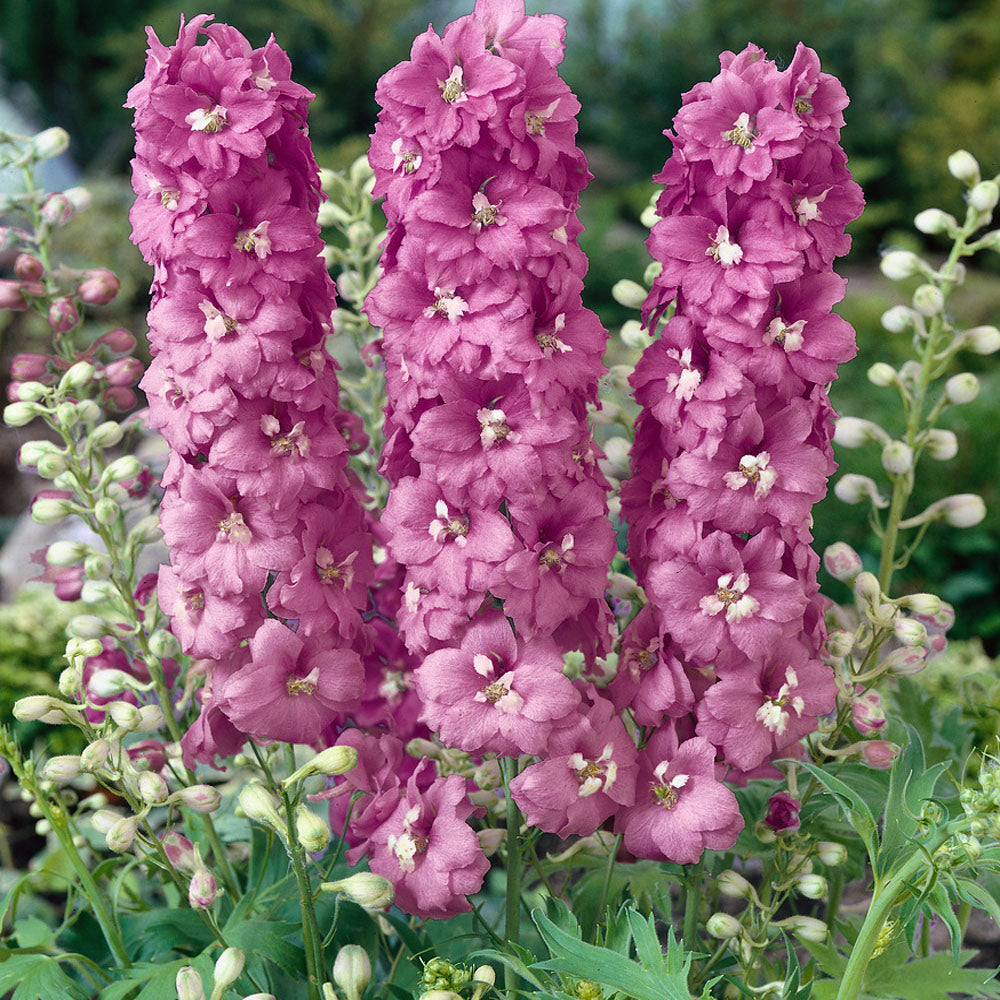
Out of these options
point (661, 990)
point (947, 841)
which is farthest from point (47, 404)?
point (947, 841)

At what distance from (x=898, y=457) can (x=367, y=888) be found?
618mm

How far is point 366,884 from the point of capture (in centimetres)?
77

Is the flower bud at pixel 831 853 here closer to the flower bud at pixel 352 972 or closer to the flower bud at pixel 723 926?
the flower bud at pixel 723 926

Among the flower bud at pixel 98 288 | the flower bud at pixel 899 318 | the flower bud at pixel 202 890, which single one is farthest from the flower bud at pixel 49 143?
the flower bud at pixel 899 318

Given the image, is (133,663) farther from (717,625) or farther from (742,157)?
(742,157)

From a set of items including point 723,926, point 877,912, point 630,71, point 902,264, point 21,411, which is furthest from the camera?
point 630,71

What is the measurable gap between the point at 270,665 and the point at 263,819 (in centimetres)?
11

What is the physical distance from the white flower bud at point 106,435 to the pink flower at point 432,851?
404mm

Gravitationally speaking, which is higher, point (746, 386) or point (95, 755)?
point (746, 386)

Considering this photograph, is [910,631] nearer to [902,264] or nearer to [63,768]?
[902,264]

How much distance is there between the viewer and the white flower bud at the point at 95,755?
2.66ft

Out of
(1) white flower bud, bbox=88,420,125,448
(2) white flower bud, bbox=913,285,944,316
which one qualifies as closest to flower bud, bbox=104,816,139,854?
(1) white flower bud, bbox=88,420,125,448

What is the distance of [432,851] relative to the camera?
0.83 metres

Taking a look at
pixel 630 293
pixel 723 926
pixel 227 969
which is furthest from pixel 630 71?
pixel 227 969
